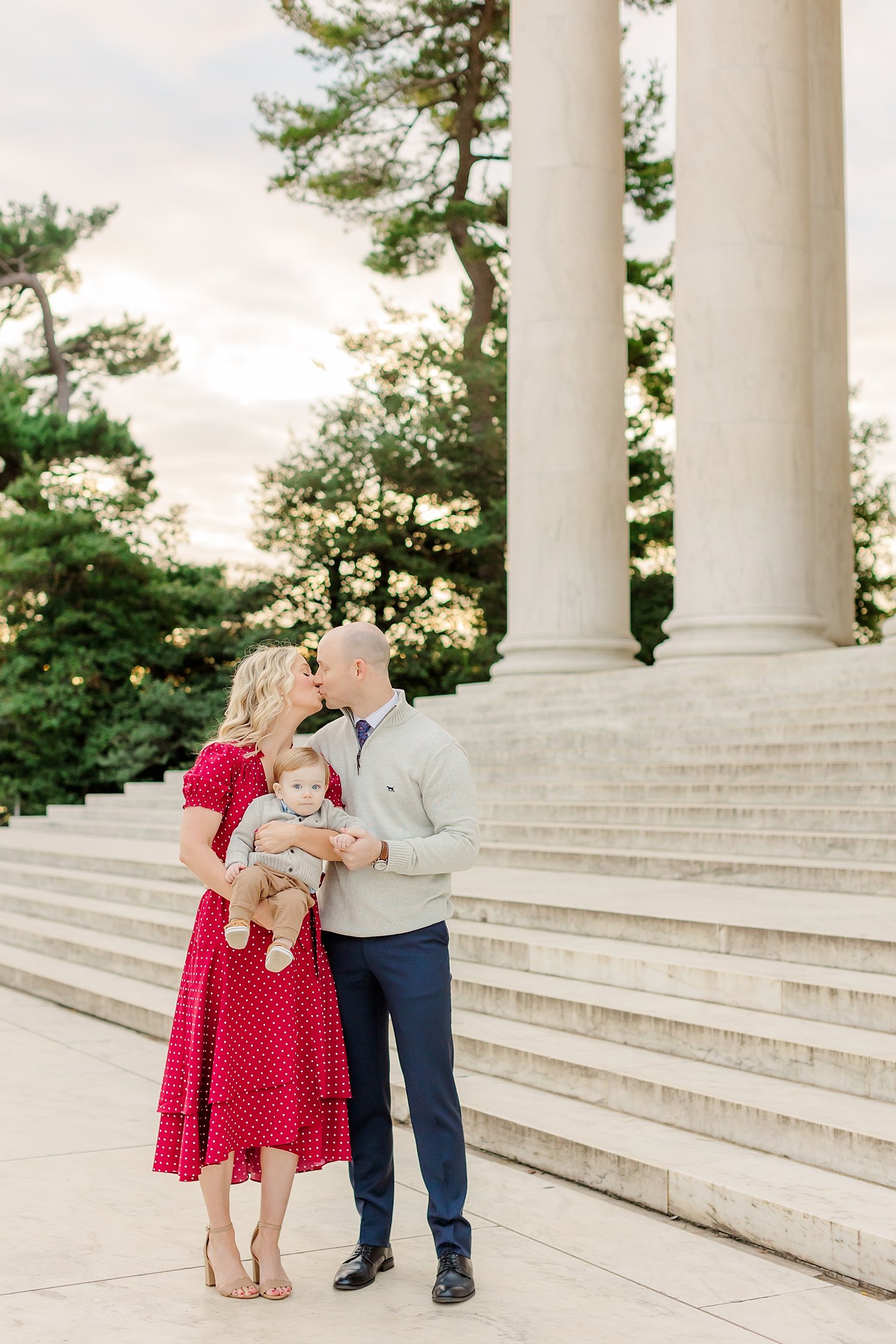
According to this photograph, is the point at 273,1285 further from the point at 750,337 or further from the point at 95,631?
the point at 95,631

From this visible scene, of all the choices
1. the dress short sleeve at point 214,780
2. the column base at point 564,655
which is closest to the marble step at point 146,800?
the column base at point 564,655

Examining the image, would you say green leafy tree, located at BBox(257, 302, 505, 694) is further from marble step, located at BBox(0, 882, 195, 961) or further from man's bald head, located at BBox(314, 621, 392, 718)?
man's bald head, located at BBox(314, 621, 392, 718)

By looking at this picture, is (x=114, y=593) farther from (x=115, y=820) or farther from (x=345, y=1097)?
(x=345, y=1097)

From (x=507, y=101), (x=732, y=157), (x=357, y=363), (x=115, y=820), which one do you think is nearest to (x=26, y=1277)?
(x=732, y=157)

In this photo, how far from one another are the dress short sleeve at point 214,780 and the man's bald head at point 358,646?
2.47ft

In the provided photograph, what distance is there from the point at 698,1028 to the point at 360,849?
4.25 metres

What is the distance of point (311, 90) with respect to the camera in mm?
53375

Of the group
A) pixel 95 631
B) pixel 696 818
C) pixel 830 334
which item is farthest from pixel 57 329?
pixel 696 818

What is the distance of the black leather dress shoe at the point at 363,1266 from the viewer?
299 inches

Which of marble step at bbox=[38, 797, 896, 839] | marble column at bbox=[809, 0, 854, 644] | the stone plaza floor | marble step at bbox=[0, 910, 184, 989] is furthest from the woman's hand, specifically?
marble column at bbox=[809, 0, 854, 644]

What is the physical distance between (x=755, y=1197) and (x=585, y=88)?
25.0m

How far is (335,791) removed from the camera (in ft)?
25.2

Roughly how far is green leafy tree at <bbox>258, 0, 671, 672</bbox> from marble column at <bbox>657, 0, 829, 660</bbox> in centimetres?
2060

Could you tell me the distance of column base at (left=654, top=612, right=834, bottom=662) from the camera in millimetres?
23594
